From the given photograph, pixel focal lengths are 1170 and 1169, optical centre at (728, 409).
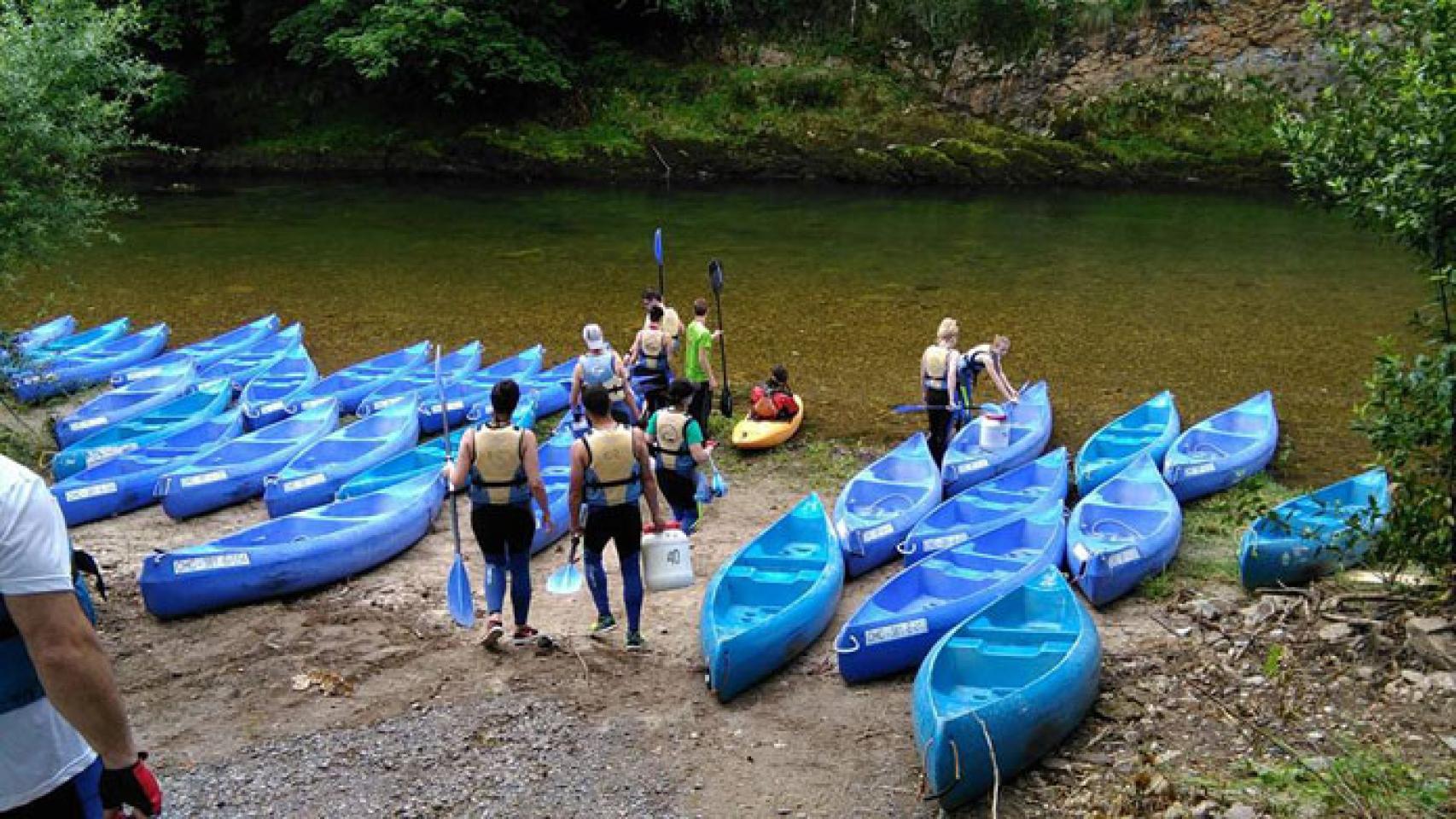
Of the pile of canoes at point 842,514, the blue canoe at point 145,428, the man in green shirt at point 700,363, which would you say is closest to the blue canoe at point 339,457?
the pile of canoes at point 842,514

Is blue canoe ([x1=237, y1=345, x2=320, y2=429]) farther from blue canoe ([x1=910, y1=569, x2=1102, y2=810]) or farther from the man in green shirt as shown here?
blue canoe ([x1=910, y1=569, x2=1102, y2=810])

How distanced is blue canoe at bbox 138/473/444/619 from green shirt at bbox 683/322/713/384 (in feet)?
8.85

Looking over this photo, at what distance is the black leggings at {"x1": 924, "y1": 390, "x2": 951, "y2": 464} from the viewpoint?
10.5 metres

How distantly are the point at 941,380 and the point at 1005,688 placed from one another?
4.69 metres

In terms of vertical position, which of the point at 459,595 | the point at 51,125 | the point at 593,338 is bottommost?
the point at 459,595

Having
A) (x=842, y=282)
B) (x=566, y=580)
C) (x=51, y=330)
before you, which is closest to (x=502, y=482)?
(x=566, y=580)

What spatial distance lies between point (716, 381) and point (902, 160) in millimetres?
14576

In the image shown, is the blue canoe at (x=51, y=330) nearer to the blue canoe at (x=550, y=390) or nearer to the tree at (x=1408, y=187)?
the blue canoe at (x=550, y=390)

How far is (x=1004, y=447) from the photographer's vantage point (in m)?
10.7

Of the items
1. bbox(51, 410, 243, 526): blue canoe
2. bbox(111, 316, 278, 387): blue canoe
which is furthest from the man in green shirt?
bbox(111, 316, 278, 387): blue canoe

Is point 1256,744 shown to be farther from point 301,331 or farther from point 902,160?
point 902,160

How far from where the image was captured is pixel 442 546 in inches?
363

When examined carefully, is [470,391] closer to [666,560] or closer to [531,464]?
[531,464]

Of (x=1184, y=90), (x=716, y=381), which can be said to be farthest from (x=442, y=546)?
(x=1184, y=90)
